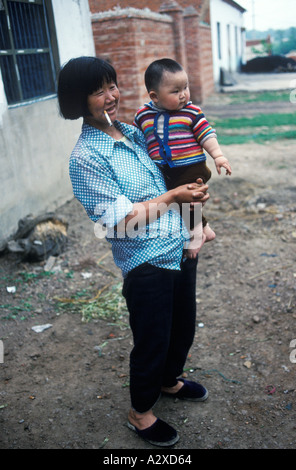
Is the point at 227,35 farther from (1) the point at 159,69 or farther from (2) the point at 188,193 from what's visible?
(2) the point at 188,193

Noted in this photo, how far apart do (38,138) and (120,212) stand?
377cm

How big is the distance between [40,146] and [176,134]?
11.5ft

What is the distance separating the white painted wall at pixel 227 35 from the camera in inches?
749

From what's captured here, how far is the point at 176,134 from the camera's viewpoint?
73.4 inches

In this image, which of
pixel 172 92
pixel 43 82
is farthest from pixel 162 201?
pixel 43 82

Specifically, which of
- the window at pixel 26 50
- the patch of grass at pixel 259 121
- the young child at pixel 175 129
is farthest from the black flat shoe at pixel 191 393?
the patch of grass at pixel 259 121

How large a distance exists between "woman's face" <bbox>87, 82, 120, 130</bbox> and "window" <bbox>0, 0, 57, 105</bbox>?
130 inches

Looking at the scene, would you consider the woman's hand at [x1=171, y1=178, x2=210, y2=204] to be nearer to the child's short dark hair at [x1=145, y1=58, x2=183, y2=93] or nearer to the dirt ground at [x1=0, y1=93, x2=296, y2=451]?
the child's short dark hair at [x1=145, y1=58, x2=183, y2=93]

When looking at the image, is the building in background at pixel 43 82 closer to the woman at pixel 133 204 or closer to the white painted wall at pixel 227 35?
the woman at pixel 133 204

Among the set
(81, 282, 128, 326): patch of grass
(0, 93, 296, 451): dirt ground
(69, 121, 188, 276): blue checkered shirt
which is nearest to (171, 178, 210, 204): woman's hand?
(69, 121, 188, 276): blue checkered shirt

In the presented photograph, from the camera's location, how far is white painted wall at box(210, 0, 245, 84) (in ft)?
62.4

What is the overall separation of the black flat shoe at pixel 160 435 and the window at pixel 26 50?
3.76 m
